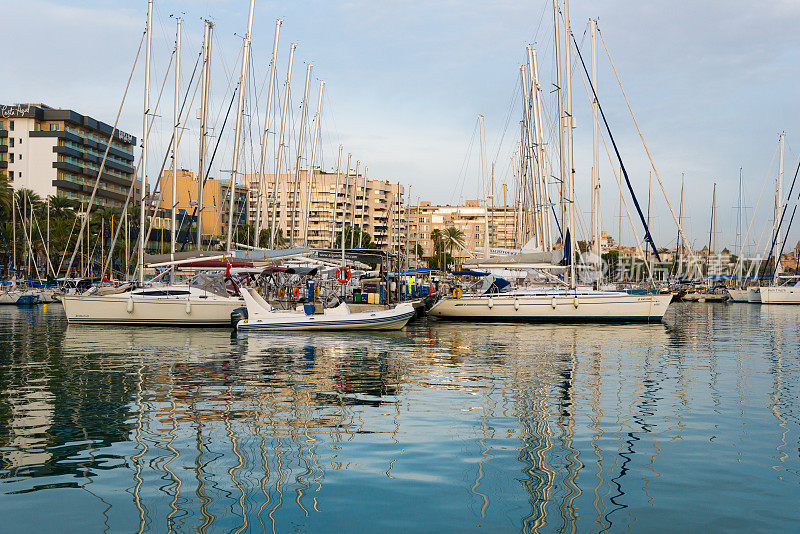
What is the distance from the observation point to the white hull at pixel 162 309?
34531 millimetres

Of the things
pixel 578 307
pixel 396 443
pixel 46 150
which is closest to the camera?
pixel 396 443

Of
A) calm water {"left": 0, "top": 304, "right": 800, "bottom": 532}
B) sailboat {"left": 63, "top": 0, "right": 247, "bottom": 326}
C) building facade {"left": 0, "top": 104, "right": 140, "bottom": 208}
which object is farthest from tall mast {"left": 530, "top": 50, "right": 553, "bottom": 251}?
building facade {"left": 0, "top": 104, "right": 140, "bottom": 208}

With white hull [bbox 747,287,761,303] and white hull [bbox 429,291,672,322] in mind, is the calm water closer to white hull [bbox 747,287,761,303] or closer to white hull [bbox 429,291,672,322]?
white hull [bbox 429,291,672,322]

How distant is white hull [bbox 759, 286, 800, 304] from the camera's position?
73.2 metres

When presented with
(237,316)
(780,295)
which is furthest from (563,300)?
(780,295)

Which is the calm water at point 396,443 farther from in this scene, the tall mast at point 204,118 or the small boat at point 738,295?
the small boat at point 738,295

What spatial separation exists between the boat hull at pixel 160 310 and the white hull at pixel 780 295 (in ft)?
194

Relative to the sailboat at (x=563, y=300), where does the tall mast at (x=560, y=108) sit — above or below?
above

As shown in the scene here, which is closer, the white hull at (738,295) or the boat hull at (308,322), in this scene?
the boat hull at (308,322)

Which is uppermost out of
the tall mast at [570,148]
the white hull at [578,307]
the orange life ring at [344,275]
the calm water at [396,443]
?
the tall mast at [570,148]

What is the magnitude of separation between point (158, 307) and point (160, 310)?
17 cm

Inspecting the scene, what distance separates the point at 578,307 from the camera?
37.9 metres

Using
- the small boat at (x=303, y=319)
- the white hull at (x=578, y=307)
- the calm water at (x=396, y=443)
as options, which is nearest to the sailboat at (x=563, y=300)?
the white hull at (x=578, y=307)

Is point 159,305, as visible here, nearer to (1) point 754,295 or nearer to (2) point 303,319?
(2) point 303,319
